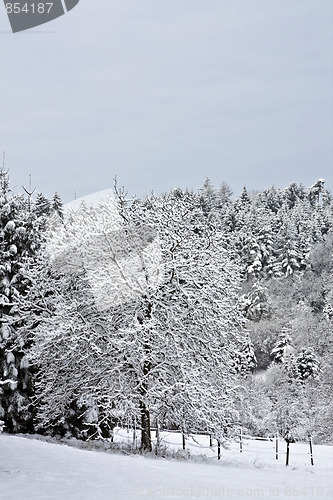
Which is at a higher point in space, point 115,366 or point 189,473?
point 115,366

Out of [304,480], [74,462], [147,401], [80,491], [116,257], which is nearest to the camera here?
[80,491]

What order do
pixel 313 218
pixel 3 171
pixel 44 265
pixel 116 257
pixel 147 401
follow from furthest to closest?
pixel 313 218 → pixel 3 171 → pixel 44 265 → pixel 116 257 → pixel 147 401

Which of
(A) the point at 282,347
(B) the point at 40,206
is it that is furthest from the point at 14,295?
(A) the point at 282,347

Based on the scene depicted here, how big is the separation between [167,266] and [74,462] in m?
6.85

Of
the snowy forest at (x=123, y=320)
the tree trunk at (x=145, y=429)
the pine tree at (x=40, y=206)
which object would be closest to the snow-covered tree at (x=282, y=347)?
the pine tree at (x=40, y=206)

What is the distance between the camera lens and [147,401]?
15961mm

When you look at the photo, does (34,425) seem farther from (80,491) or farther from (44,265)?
(80,491)

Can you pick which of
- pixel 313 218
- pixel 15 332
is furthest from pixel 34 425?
pixel 313 218

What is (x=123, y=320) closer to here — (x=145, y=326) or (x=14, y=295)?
(x=145, y=326)

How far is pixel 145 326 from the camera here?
1555cm

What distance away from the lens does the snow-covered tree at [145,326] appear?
52.6 ft

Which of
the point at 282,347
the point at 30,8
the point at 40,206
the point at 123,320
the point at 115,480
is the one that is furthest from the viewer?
the point at 282,347

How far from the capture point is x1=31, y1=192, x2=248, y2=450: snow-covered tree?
52.6 ft

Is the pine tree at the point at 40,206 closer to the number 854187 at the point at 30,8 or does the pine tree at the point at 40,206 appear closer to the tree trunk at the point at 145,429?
the tree trunk at the point at 145,429
